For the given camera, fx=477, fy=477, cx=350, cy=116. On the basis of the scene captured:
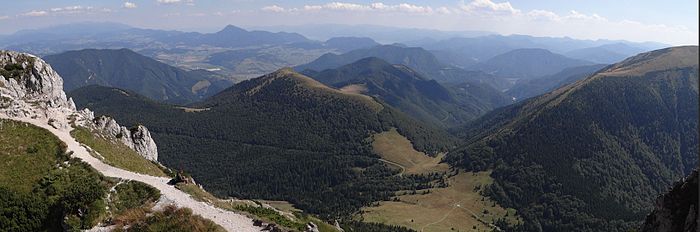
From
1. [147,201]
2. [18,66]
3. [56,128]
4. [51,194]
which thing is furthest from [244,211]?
[18,66]

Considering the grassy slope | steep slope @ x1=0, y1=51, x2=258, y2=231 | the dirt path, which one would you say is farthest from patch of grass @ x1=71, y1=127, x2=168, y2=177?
the grassy slope

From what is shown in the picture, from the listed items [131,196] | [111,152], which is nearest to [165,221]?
[131,196]

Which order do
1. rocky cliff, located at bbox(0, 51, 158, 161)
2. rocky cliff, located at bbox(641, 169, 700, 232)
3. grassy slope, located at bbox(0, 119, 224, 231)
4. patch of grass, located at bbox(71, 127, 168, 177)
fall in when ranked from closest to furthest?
rocky cliff, located at bbox(641, 169, 700, 232) < grassy slope, located at bbox(0, 119, 224, 231) < patch of grass, located at bbox(71, 127, 168, 177) < rocky cliff, located at bbox(0, 51, 158, 161)

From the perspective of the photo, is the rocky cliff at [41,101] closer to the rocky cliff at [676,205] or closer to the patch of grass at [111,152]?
the patch of grass at [111,152]

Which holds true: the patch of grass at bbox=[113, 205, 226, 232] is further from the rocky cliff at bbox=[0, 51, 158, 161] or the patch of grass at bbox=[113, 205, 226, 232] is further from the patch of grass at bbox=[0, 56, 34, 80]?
the patch of grass at bbox=[0, 56, 34, 80]

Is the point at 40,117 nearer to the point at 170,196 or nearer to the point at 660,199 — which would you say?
the point at 170,196
